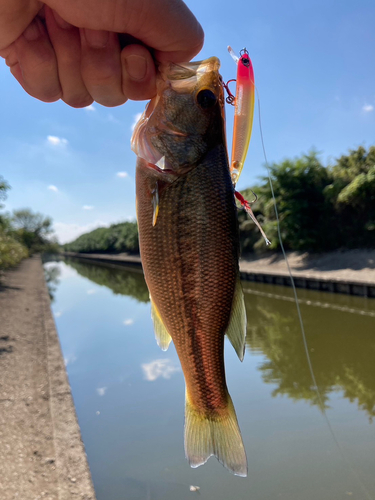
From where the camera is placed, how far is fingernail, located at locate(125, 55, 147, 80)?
5.20 feet

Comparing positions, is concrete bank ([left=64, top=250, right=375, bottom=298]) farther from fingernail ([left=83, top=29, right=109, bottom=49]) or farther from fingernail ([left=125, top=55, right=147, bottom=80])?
fingernail ([left=83, top=29, right=109, bottom=49])

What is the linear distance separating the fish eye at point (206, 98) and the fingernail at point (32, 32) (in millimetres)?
786

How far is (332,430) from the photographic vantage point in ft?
19.1

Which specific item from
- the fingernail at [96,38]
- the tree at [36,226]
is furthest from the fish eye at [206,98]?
the tree at [36,226]

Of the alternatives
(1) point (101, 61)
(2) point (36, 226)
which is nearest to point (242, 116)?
(1) point (101, 61)

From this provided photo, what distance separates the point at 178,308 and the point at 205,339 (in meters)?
0.16

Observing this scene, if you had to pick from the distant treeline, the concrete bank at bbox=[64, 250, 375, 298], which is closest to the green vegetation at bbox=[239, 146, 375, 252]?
the distant treeline

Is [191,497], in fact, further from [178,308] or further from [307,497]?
[178,308]

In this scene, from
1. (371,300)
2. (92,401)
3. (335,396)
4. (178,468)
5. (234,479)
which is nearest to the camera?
(234,479)

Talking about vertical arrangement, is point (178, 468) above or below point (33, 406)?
below

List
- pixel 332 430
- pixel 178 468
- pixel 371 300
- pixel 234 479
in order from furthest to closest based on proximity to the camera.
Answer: pixel 371 300 → pixel 332 430 → pixel 178 468 → pixel 234 479

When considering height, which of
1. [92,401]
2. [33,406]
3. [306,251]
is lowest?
[92,401]

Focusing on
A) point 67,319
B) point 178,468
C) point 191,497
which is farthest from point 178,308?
point 67,319

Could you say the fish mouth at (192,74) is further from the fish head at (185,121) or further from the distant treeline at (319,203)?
the distant treeline at (319,203)
